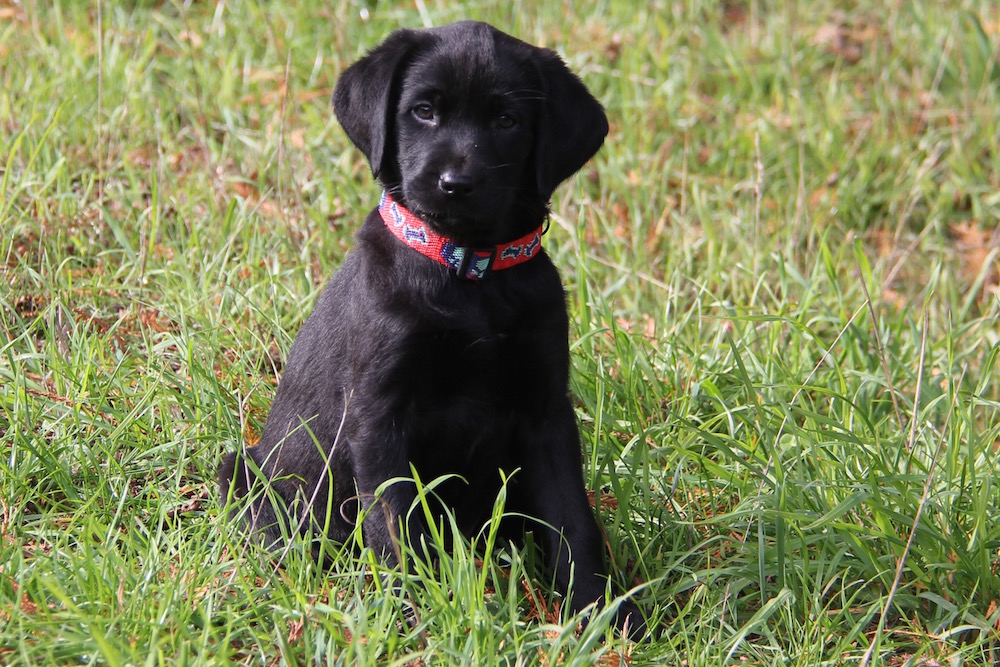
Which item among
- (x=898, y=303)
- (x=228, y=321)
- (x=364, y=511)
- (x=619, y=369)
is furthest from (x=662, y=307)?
(x=364, y=511)

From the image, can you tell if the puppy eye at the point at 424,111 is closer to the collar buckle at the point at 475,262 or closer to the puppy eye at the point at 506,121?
the puppy eye at the point at 506,121

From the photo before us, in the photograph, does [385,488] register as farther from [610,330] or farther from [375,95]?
[610,330]

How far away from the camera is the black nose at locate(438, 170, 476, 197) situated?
249 cm

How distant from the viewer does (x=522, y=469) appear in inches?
109

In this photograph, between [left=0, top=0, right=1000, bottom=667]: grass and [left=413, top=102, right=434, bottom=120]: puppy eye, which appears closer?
[left=0, top=0, right=1000, bottom=667]: grass

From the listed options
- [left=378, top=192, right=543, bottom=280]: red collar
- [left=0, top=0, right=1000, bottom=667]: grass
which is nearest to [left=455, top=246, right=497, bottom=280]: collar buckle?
[left=378, top=192, right=543, bottom=280]: red collar

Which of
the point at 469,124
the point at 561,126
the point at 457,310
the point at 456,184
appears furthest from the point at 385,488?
the point at 561,126

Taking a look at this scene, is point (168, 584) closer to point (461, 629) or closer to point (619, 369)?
point (461, 629)

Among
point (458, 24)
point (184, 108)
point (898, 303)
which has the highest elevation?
point (458, 24)

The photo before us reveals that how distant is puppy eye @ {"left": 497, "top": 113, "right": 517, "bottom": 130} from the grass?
93cm

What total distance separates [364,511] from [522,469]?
42cm

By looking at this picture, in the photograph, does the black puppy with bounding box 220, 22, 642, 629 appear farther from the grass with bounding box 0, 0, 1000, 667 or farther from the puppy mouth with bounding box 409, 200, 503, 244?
the grass with bounding box 0, 0, 1000, 667

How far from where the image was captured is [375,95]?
106 inches

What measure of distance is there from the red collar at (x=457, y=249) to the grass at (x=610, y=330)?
64 cm
